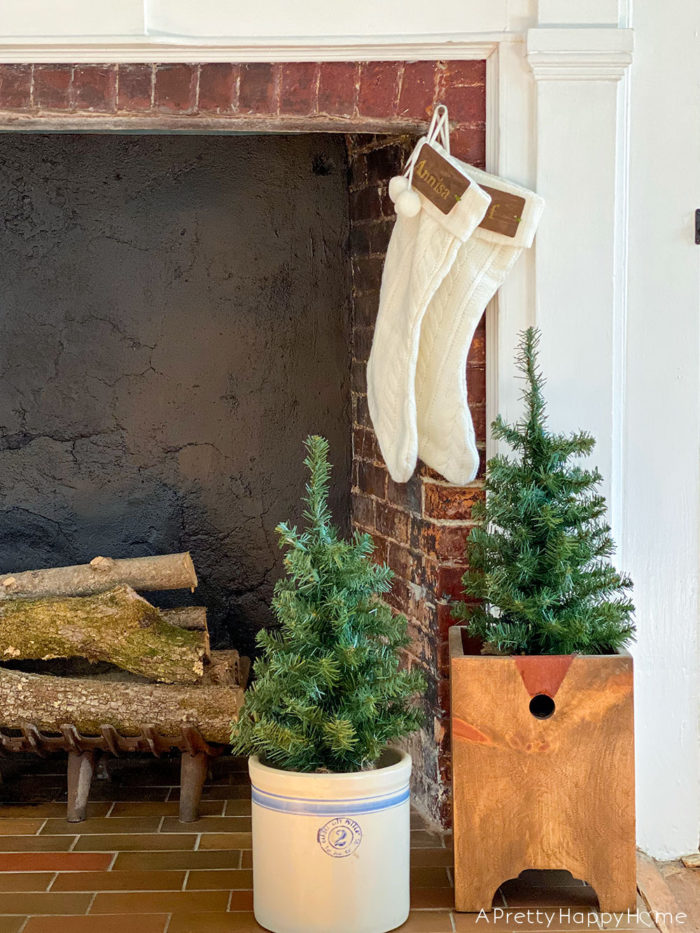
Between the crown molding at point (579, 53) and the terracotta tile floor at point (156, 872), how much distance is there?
2.02 meters

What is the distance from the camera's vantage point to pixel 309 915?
2365mm

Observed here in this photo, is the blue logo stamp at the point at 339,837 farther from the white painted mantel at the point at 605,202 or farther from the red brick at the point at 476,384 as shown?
the red brick at the point at 476,384

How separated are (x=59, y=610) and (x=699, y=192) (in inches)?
83.0

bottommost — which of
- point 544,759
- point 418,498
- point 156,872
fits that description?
point 156,872

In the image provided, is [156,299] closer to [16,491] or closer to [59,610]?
[16,491]

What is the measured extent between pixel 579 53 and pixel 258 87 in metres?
0.81

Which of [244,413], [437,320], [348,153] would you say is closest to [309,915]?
[437,320]

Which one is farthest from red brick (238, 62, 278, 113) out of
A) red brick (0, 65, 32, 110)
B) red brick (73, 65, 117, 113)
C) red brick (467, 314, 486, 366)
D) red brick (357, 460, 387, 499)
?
red brick (357, 460, 387, 499)

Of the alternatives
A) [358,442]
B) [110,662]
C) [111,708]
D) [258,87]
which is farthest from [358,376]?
[111,708]

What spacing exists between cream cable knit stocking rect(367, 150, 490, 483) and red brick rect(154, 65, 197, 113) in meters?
0.62

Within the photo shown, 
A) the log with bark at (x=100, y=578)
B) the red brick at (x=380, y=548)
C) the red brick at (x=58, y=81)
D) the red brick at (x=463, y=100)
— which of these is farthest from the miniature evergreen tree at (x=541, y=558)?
the red brick at (x=58, y=81)

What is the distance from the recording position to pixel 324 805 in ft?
7.68

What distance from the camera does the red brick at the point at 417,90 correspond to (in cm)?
276

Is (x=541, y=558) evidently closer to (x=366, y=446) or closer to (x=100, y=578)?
(x=366, y=446)
